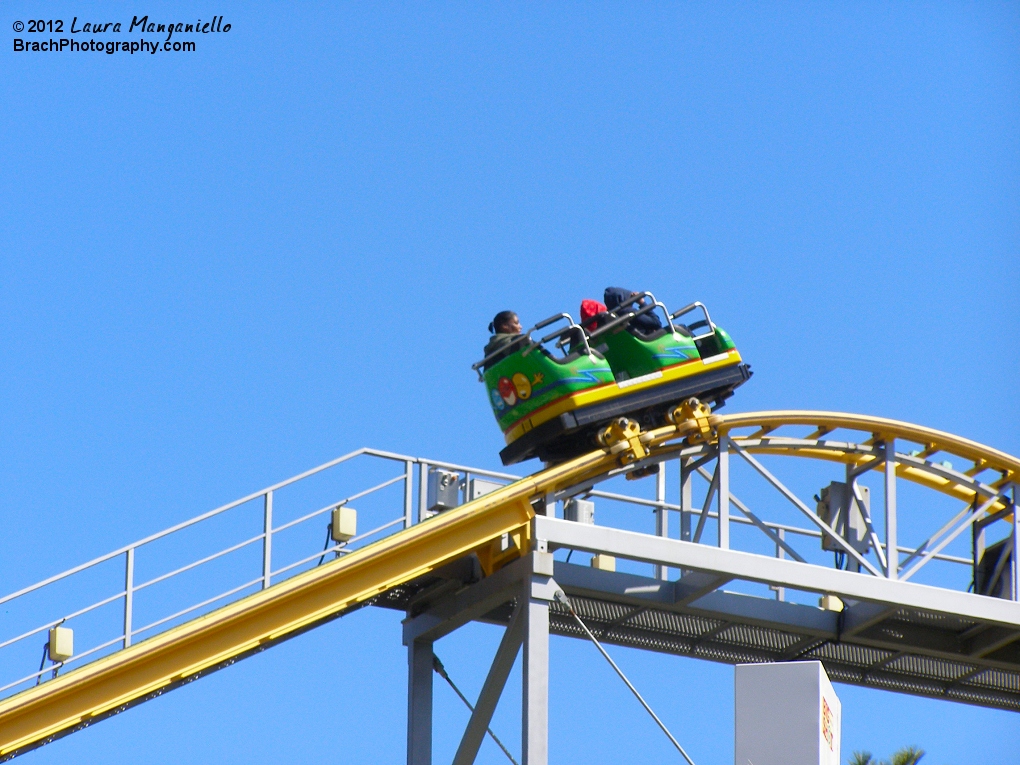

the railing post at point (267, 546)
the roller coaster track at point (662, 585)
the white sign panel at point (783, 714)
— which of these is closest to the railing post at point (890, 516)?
the roller coaster track at point (662, 585)

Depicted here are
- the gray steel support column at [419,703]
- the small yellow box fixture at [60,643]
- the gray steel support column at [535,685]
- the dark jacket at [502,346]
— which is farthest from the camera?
the gray steel support column at [419,703]

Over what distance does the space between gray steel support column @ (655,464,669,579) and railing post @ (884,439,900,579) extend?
232cm

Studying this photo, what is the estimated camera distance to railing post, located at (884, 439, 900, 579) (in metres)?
20.2

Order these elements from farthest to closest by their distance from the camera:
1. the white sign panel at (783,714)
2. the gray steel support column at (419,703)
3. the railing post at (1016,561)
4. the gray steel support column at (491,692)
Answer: the railing post at (1016,561), the gray steel support column at (419,703), the gray steel support column at (491,692), the white sign panel at (783,714)

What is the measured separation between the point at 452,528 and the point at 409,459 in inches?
31.7

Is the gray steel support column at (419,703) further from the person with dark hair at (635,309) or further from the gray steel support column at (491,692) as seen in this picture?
the person with dark hair at (635,309)

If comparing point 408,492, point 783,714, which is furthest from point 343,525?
point 783,714

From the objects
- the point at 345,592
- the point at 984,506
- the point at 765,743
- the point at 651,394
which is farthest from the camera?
the point at 984,506

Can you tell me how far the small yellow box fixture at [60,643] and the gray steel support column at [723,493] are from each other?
21.1ft

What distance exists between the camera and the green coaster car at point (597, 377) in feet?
62.3

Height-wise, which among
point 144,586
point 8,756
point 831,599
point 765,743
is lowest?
point 765,743

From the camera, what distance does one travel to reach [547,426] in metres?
19.0

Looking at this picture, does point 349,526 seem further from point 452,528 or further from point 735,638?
point 735,638

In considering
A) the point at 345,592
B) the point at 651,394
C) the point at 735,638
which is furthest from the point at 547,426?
the point at 735,638
